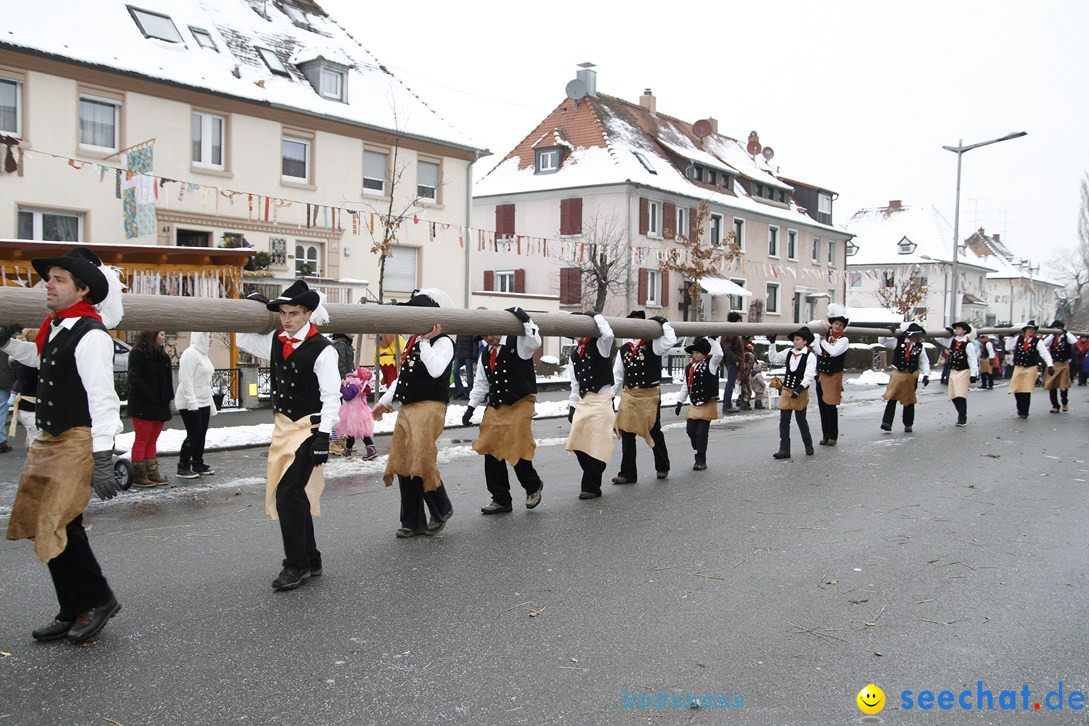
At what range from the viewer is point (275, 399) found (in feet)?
18.0

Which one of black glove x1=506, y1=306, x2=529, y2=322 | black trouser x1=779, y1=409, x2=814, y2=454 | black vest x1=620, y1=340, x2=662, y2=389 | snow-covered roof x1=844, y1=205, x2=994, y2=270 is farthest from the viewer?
snow-covered roof x1=844, y1=205, x2=994, y2=270

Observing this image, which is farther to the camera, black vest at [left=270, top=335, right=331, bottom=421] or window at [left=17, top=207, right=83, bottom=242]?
window at [left=17, top=207, right=83, bottom=242]

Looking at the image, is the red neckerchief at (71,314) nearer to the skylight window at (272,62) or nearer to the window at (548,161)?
the skylight window at (272,62)

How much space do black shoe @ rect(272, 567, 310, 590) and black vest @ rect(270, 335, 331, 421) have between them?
914 millimetres

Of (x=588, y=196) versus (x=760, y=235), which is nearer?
(x=588, y=196)

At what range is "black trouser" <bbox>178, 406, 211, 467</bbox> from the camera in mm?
9070

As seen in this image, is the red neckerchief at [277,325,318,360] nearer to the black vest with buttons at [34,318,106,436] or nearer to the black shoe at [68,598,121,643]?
the black vest with buttons at [34,318,106,436]

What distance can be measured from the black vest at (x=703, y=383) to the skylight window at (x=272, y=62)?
18.5 m

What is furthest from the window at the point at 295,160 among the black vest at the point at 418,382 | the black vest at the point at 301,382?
the black vest at the point at 301,382

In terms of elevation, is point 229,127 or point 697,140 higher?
point 697,140

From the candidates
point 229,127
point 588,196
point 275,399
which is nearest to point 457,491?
point 275,399

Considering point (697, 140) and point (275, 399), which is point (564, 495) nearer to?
point (275, 399)

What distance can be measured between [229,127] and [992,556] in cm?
2066

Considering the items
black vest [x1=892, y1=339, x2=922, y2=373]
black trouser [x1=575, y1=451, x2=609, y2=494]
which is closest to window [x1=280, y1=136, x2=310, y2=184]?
black vest [x1=892, y1=339, x2=922, y2=373]
